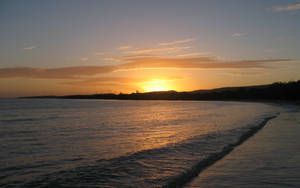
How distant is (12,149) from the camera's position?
1162 cm

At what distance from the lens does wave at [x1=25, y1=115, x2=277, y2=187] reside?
270 inches

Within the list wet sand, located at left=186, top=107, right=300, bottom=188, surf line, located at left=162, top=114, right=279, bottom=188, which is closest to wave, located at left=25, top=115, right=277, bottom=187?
surf line, located at left=162, top=114, right=279, bottom=188

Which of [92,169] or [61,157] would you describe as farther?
[61,157]

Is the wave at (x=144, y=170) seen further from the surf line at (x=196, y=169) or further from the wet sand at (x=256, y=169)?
the wet sand at (x=256, y=169)

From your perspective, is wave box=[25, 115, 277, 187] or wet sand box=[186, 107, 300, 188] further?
wave box=[25, 115, 277, 187]

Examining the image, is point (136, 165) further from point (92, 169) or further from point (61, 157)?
point (61, 157)

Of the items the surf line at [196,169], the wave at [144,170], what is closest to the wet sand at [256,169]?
the surf line at [196,169]

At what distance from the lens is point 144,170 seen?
8.02 meters

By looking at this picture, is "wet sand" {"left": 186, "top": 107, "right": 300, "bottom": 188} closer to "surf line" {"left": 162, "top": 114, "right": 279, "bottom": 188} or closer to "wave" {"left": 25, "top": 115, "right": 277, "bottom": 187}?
"surf line" {"left": 162, "top": 114, "right": 279, "bottom": 188}

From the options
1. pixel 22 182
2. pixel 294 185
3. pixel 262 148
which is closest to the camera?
pixel 294 185

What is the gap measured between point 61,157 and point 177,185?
529cm

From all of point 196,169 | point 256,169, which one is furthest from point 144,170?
point 256,169

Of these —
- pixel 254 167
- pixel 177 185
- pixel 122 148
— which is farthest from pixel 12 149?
pixel 254 167

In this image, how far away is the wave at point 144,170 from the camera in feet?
22.5
